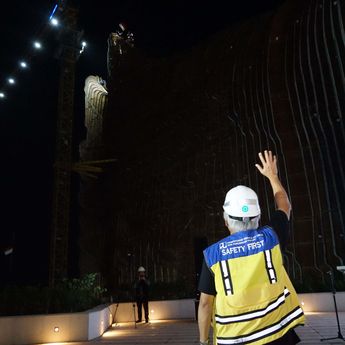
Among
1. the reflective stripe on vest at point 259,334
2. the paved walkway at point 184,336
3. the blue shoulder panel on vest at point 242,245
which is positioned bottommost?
the paved walkway at point 184,336

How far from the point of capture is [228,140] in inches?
689

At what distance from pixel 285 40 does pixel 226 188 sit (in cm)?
651

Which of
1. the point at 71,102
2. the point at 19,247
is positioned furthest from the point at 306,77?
the point at 19,247

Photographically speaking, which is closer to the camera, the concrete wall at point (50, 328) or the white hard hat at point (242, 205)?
the white hard hat at point (242, 205)

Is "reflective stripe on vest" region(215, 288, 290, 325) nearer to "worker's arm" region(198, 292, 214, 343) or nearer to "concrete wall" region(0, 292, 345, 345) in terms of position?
"worker's arm" region(198, 292, 214, 343)

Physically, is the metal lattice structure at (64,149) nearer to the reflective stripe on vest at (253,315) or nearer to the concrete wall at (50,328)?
the concrete wall at (50,328)

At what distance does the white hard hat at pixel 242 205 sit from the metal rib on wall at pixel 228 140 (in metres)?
6.74

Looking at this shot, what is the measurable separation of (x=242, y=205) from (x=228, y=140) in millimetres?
15757

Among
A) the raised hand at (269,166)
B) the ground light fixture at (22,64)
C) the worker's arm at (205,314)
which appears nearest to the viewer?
the worker's arm at (205,314)

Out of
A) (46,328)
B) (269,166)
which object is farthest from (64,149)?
(269,166)

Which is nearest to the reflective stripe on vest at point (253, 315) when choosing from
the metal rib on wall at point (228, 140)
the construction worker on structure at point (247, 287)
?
the construction worker on structure at point (247, 287)

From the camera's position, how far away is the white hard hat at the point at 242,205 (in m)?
1.97

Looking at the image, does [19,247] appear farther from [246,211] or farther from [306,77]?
[246,211]

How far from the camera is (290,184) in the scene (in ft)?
48.5
